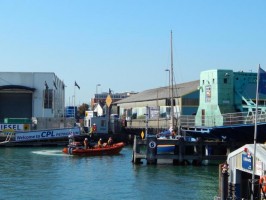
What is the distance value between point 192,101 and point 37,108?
28.2 m

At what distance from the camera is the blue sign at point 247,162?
2295cm

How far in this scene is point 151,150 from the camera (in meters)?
50.3

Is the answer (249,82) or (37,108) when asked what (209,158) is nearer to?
(249,82)

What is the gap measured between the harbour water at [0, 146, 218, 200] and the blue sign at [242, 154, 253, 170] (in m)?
8.49

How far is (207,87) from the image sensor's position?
5909 centimetres

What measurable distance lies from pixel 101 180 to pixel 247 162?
60.3 feet

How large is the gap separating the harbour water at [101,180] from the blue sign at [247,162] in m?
8.49

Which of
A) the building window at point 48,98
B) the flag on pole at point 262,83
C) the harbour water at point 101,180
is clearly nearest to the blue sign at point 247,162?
the flag on pole at point 262,83

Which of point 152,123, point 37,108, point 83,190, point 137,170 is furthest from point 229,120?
point 37,108

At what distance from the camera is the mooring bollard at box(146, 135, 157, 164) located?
164 feet

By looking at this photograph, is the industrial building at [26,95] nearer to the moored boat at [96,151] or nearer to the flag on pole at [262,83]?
the moored boat at [96,151]

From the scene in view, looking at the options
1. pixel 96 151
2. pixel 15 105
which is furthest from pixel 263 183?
pixel 15 105

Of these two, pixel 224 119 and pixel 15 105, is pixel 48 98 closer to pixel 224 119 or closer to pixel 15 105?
pixel 15 105

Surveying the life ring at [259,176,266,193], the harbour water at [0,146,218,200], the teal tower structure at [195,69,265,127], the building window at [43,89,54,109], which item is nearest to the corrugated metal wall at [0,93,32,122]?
the building window at [43,89,54,109]
